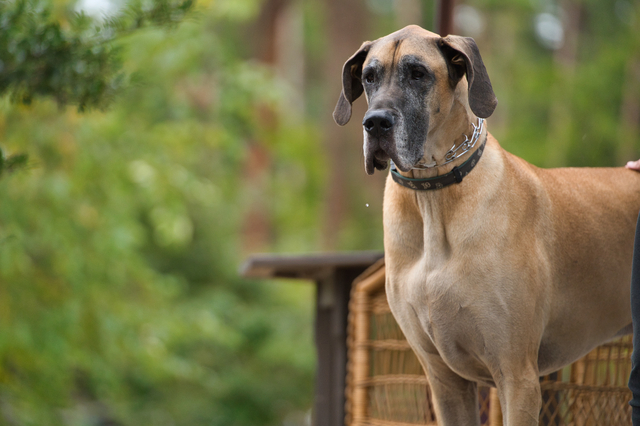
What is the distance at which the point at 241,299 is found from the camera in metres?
12.1

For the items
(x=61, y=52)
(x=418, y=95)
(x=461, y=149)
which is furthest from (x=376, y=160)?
(x=61, y=52)

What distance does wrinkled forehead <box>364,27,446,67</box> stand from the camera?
2168 millimetres

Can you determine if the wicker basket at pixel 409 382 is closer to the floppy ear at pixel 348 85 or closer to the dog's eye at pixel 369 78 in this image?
the floppy ear at pixel 348 85

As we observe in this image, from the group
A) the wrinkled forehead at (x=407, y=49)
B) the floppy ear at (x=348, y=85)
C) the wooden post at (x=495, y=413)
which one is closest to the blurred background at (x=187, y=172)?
the floppy ear at (x=348, y=85)

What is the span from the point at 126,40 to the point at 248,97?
2069 millimetres

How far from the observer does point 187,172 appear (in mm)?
7301

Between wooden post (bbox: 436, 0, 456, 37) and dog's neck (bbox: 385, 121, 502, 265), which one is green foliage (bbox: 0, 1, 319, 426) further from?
dog's neck (bbox: 385, 121, 502, 265)

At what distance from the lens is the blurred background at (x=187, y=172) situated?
17.7ft

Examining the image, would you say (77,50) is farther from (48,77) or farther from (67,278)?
(67,278)

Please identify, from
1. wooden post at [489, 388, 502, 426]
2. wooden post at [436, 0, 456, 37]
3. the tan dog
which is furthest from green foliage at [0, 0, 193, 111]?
wooden post at [489, 388, 502, 426]

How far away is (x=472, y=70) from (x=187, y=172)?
552 cm

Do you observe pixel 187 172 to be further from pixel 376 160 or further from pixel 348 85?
pixel 376 160

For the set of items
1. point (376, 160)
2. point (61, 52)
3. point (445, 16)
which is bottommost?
point (376, 160)

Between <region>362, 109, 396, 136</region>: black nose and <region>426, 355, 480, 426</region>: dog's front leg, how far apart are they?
3.24 feet
